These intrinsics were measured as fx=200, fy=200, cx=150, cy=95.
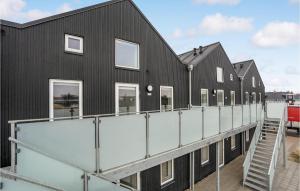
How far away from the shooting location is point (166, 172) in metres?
9.33

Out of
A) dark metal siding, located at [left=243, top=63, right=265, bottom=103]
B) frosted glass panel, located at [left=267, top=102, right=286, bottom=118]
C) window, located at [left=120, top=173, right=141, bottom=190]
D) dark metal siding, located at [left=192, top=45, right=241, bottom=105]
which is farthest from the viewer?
dark metal siding, located at [left=243, top=63, right=265, bottom=103]

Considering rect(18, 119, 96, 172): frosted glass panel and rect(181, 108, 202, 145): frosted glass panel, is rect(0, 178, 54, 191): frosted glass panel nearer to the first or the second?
rect(18, 119, 96, 172): frosted glass panel

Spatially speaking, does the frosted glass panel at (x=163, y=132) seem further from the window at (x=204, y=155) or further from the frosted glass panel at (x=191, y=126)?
the window at (x=204, y=155)

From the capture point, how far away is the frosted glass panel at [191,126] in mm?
6263

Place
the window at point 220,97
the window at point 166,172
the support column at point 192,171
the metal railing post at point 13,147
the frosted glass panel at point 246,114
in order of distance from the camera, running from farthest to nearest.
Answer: the window at point 220,97, the frosted glass panel at point 246,114, the support column at point 192,171, the window at point 166,172, the metal railing post at point 13,147

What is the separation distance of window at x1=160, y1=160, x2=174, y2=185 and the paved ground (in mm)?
2171

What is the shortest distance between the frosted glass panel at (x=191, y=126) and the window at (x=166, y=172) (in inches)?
113

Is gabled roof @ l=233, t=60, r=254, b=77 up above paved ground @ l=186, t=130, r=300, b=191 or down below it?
above

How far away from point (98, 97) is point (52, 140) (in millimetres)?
3385

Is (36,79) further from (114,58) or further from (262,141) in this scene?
(262,141)

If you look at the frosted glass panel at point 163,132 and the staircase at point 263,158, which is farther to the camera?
the staircase at point 263,158

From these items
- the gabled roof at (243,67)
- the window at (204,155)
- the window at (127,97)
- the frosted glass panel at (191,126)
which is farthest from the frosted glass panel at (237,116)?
the gabled roof at (243,67)

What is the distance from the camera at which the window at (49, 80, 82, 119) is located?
5.37 m

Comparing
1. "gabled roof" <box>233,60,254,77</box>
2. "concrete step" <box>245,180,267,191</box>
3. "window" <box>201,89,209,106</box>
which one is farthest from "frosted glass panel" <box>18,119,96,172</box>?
"gabled roof" <box>233,60,254,77</box>
